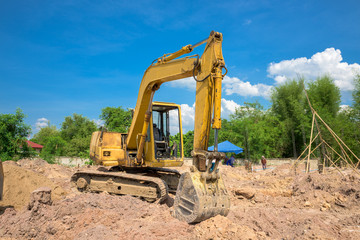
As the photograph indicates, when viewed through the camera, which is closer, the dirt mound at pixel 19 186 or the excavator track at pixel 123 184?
the excavator track at pixel 123 184

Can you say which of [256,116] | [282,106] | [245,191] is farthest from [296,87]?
[245,191]

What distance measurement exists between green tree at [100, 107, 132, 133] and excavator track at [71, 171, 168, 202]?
21.0 m

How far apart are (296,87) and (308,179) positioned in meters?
27.6

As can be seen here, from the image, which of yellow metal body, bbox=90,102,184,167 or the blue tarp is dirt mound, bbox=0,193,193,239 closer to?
yellow metal body, bbox=90,102,184,167

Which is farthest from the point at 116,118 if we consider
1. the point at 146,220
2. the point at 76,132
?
the point at 146,220

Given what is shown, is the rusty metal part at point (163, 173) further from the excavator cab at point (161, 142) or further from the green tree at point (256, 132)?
the green tree at point (256, 132)

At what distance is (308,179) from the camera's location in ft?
31.7

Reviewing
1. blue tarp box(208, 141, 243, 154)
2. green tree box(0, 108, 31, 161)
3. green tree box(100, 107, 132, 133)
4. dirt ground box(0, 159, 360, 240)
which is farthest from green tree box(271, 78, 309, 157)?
green tree box(0, 108, 31, 161)

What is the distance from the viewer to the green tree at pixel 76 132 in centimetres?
3781

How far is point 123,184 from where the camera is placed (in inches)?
289

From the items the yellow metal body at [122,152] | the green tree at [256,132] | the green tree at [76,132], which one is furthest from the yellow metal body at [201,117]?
the green tree at [76,132]

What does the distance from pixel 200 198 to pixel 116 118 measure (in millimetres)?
27424

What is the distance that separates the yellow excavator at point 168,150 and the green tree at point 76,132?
31.2 metres

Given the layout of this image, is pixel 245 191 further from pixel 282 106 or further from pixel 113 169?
pixel 282 106
